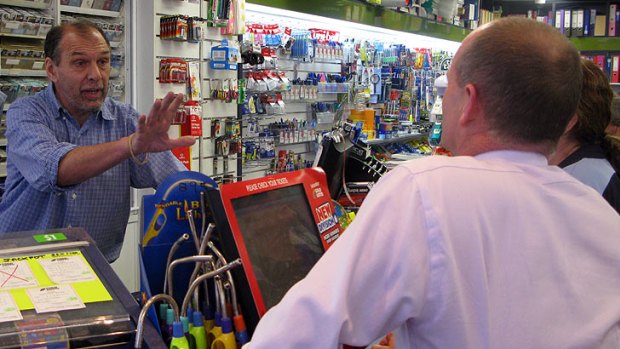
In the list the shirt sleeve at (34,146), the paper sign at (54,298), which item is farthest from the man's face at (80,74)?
the paper sign at (54,298)

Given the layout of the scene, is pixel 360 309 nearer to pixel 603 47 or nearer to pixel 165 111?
pixel 165 111

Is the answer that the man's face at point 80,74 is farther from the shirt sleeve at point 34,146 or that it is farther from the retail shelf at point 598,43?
the retail shelf at point 598,43

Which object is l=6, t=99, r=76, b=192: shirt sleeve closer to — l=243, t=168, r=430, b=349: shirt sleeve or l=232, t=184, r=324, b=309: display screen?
l=232, t=184, r=324, b=309: display screen

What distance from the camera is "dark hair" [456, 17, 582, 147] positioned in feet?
3.84

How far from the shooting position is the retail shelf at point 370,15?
19.2ft

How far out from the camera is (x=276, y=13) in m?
6.15

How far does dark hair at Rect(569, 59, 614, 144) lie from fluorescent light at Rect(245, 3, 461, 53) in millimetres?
3183

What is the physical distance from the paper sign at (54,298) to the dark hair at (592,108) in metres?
2.16

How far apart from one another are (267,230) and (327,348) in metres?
0.67

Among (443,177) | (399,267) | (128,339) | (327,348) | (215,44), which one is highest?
(215,44)

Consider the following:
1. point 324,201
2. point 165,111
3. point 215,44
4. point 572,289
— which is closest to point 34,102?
point 165,111

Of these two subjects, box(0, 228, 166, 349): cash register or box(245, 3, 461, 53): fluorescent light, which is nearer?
box(0, 228, 166, 349): cash register

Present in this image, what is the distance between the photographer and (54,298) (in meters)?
1.38

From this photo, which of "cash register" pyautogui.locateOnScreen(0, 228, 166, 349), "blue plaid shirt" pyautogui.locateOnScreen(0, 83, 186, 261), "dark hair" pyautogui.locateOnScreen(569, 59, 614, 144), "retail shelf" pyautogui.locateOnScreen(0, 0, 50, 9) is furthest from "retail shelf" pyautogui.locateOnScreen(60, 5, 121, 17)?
"dark hair" pyautogui.locateOnScreen(569, 59, 614, 144)
